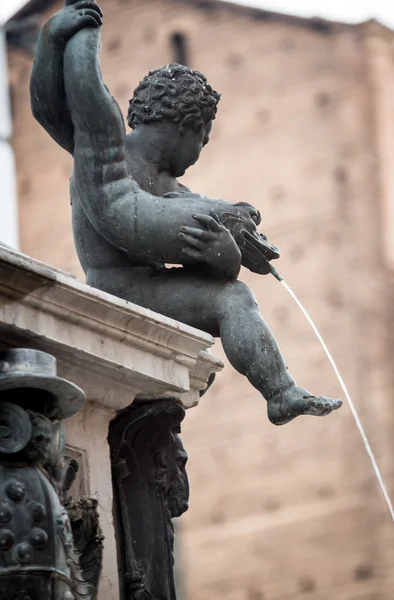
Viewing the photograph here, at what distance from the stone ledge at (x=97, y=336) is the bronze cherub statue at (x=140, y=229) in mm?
134

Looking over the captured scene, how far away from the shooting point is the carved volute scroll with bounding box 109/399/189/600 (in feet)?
24.9

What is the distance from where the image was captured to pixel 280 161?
70.5 ft

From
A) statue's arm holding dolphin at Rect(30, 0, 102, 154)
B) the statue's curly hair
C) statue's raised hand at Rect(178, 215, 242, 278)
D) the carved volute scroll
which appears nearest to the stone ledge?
the carved volute scroll

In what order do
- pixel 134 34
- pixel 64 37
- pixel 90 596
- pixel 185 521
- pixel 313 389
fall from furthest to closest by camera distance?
1. pixel 134 34
2. pixel 185 521
3. pixel 313 389
4. pixel 64 37
5. pixel 90 596

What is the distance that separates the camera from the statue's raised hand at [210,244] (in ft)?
25.3

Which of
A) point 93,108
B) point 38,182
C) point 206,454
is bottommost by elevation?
point 93,108

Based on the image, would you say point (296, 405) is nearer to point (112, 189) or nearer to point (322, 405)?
point (322, 405)

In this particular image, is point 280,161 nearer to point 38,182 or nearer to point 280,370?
point 38,182

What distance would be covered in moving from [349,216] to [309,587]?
2.67m

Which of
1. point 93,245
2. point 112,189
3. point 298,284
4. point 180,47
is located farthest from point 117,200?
point 180,47

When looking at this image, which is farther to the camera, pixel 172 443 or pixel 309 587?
pixel 309 587

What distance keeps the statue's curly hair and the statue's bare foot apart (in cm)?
85

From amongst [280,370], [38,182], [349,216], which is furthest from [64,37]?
[38,182]

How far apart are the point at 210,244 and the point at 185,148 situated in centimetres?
43
